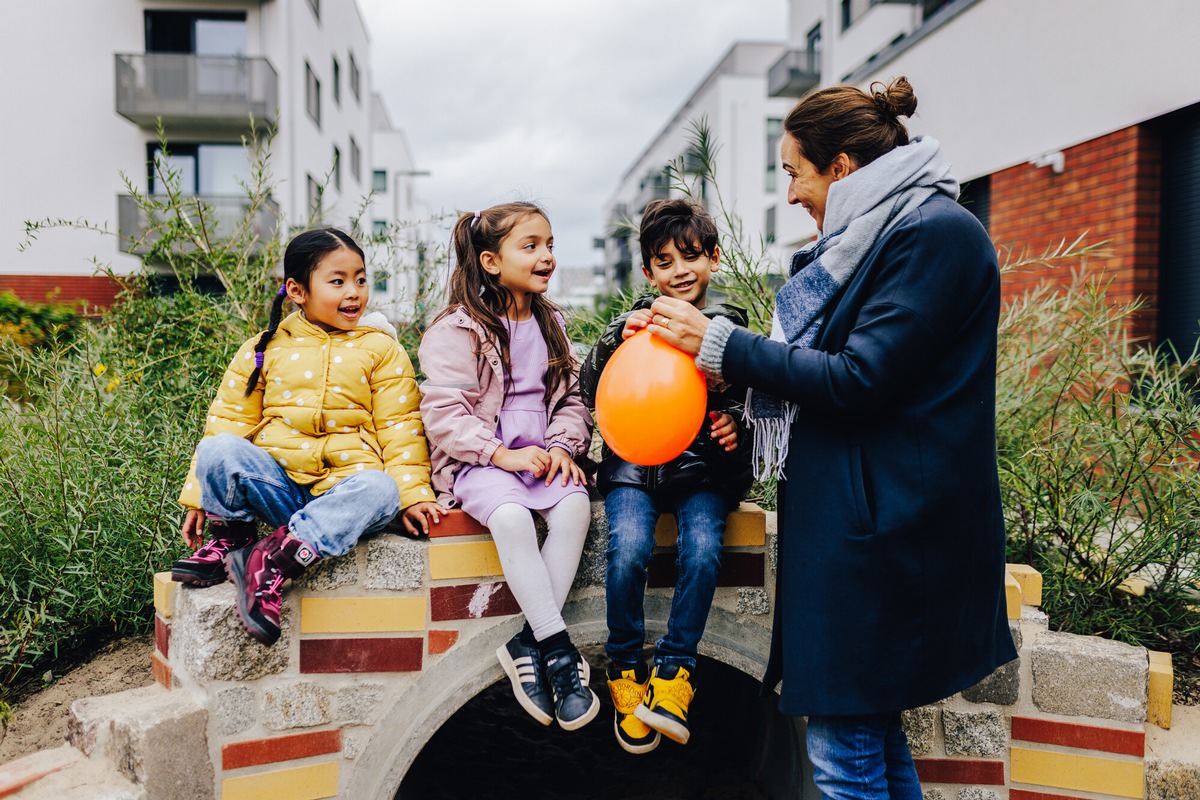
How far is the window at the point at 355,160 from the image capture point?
1037 inches

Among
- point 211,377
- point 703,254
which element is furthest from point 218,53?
point 703,254

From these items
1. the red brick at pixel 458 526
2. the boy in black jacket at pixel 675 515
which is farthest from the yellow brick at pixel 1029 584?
the red brick at pixel 458 526

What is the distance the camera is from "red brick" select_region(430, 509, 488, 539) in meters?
2.47

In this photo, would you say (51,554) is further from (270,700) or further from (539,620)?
(539,620)

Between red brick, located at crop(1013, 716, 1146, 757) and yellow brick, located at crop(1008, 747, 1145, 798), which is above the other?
red brick, located at crop(1013, 716, 1146, 757)

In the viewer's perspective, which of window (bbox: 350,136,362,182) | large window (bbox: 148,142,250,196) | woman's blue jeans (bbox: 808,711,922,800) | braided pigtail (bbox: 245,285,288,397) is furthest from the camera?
window (bbox: 350,136,362,182)

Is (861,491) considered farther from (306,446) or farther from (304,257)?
(304,257)

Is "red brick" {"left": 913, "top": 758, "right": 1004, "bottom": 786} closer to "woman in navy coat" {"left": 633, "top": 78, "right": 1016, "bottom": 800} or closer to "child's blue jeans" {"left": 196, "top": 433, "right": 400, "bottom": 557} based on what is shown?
"woman in navy coat" {"left": 633, "top": 78, "right": 1016, "bottom": 800}

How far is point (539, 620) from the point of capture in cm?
235

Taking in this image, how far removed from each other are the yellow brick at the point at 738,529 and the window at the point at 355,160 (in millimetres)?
25894

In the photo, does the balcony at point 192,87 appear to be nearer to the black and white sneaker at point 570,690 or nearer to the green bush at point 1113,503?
the green bush at point 1113,503

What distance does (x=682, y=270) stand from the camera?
2570 mm

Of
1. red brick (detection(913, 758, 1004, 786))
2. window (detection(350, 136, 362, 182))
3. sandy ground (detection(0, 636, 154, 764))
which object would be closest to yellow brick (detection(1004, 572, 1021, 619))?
red brick (detection(913, 758, 1004, 786))

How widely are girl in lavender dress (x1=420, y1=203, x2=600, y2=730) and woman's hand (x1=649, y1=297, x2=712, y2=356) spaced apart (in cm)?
60
